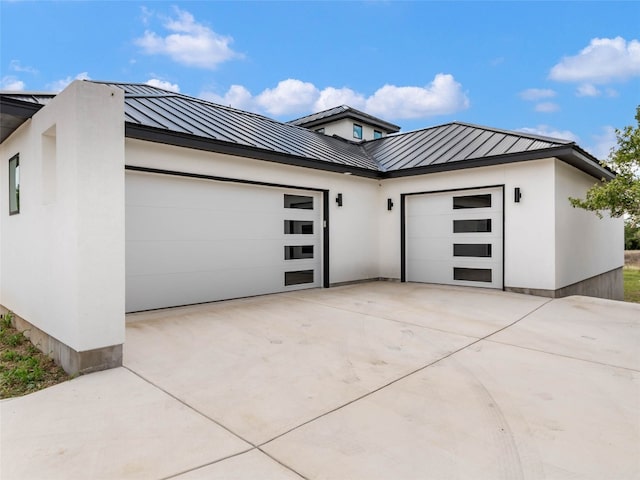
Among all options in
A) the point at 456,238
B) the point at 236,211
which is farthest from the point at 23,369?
the point at 456,238

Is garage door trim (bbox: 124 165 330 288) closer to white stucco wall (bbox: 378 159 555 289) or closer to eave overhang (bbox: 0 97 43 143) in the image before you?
eave overhang (bbox: 0 97 43 143)

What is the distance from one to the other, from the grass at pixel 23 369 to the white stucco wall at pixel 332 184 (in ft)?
8.90

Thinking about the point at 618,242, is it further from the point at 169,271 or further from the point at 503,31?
the point at 169,271

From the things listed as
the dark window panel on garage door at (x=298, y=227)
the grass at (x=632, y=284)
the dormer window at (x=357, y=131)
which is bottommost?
the grass at (x=632, y=284)

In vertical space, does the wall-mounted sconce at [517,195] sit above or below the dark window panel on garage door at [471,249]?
above

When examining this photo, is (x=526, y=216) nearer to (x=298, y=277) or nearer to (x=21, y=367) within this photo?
(x=298, y=277)

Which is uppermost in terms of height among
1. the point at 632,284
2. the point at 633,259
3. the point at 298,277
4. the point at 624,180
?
the point at 624,180

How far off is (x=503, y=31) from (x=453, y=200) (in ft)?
19.9

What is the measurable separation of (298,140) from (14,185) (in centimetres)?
561

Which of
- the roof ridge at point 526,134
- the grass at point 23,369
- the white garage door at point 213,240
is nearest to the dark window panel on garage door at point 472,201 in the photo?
→ the roof ridge at point 526,134

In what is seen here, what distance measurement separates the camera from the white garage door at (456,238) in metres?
7.85

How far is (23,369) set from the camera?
3498 mm

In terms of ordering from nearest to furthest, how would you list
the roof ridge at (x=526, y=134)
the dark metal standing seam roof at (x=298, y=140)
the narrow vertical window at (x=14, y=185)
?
the narrow vertical window at (x=14, y=185) → the dark metal standing seam roof at (x=298, y=140) → the roof ridge at (x=526, y=134)

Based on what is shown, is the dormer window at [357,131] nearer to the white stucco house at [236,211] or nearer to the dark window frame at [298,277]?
the white stucco house at [236,211]
